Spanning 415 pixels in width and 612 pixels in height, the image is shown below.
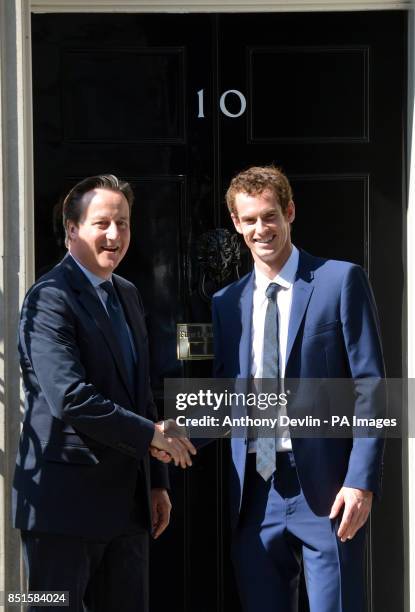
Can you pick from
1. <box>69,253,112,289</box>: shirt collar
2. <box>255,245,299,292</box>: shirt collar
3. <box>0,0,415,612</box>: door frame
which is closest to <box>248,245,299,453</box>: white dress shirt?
<box>255,245,299,292</box>: shirt collar

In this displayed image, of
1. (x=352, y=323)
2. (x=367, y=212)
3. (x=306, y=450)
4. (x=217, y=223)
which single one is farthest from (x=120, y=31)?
(x=306, y=450)

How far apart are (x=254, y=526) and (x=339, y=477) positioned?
0.39 meters

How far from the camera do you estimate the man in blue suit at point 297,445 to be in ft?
12.9

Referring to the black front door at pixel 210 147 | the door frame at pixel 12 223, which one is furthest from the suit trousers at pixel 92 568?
the black front door at pixel 210 147

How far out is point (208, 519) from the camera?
5.01 metres

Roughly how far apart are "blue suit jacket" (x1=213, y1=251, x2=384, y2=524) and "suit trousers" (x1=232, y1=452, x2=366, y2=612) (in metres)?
0.06

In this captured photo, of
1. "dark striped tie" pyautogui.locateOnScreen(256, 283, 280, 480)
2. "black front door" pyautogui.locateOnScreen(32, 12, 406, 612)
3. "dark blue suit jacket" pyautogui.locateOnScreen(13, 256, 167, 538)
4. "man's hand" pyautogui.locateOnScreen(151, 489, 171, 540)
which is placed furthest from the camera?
"black front door" pyautogui.locateOnScreen(32, 12, 406, 612)

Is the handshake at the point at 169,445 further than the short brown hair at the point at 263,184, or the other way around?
the short brown hair at the point at 263,184

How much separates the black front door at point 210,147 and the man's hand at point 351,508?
1091 millimetres

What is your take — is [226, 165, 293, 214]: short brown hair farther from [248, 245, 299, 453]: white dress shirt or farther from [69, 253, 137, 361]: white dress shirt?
[69, 253, 137, 361]: white dress shirt

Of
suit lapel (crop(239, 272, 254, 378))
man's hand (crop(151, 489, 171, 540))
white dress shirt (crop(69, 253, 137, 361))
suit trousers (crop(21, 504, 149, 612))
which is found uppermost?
white dress shirt (crop(69, 253, 137, 361))

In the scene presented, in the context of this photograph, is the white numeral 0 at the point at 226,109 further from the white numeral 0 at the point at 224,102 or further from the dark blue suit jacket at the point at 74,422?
the dark blue suit jacket at the point at 74,422

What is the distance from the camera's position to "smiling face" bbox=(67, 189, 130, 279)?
413 centimetres

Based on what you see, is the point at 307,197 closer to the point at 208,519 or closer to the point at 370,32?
the point at 370,32
